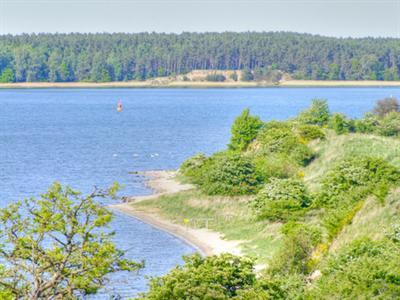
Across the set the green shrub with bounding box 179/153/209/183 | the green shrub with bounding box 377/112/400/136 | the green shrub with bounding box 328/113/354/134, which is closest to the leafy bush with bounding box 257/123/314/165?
the green shrub with bounding box 179/153/209/183

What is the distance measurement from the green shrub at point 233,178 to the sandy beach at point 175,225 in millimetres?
4277

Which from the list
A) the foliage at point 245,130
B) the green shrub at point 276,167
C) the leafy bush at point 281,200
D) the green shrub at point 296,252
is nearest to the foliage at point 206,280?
the green shrub at point 296,252

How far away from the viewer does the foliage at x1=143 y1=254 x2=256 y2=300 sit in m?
32.0

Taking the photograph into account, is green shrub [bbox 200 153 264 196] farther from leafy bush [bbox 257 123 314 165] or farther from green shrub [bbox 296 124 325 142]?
green shrub [bbox 296 124 325 142]

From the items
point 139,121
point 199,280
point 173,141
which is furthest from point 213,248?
point 139,121

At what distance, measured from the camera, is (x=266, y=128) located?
3314 inches

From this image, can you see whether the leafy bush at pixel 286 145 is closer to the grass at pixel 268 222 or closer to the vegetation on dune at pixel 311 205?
the vegetation on dune at pixel 311 205

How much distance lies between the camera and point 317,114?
317ft

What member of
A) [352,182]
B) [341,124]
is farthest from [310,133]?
[352,182]

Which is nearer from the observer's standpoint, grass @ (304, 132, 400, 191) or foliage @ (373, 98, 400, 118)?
grass @ (304, 132, 400, 191)

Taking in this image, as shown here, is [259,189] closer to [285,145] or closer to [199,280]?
[285,145]

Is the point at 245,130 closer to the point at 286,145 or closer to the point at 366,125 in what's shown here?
the point at 286,145

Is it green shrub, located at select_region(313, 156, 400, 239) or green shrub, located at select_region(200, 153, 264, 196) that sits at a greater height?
green shrub, located at select_region(313, 156, 400, 239)

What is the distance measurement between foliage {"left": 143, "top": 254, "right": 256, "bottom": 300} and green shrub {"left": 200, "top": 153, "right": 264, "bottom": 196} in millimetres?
30088
